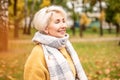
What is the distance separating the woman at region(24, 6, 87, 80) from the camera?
13.8ft

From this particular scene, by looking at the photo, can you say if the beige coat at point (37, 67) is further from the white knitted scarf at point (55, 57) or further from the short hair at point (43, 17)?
the short hair at point (43, 17)

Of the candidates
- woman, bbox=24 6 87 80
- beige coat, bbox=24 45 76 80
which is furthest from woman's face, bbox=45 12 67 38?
beige coat, bbox=24 45 76 80

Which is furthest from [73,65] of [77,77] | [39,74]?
[39,74]

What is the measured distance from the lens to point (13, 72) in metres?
11.8

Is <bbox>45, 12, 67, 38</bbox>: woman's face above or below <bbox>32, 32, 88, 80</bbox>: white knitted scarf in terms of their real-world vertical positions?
above

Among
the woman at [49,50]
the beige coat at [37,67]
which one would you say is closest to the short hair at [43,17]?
the woman at [49,50]

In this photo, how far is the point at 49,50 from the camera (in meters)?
4.25

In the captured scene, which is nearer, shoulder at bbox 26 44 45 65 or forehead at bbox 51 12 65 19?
shoulder at bbox 26 44 45 65

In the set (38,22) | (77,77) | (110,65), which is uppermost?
(38,22)

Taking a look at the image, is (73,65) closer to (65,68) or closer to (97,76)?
(65,68)

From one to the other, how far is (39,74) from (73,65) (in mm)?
438

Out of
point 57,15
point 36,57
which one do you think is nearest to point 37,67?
point 36,57

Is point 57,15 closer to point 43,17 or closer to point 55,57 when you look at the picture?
point 43,17

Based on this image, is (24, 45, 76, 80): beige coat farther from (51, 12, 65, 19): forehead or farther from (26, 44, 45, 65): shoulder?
(51, 12, 65, 19): forehead
